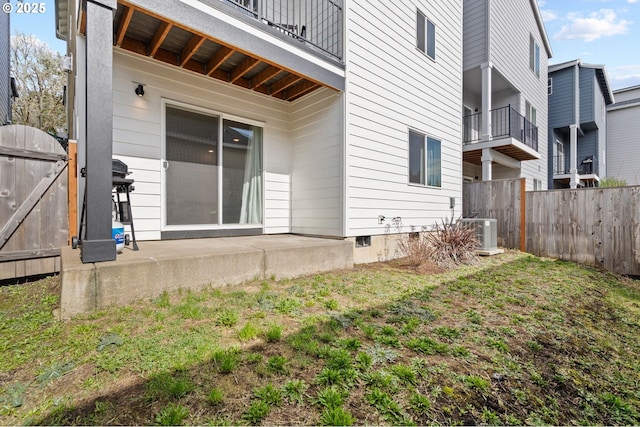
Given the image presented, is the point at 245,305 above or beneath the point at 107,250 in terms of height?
beneath

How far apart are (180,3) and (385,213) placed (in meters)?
4.20

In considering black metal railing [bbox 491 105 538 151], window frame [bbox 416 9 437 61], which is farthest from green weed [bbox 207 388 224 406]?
black metal railing [bbox 491 105 538 151]

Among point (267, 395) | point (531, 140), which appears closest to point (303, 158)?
point (267, 395)

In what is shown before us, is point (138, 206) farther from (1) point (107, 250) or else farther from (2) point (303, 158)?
(2) point (303, 158)

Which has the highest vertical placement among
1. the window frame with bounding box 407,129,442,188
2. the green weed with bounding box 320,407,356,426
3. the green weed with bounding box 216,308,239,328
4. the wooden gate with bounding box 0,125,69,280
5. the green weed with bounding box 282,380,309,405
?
the window frame with bounding box 407,129,442,188

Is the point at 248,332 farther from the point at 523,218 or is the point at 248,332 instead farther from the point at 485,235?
the point at 523,218

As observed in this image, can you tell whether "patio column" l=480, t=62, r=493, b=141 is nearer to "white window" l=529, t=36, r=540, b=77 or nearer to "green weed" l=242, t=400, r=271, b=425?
"white window" l=529, t=36, r=540, b=77

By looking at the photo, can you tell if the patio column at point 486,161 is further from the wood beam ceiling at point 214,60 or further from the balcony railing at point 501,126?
the wood beam ceiling at point 214,60

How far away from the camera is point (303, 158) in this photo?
5.39 m

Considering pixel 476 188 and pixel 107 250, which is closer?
pixel 107 250

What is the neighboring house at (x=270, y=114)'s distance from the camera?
3.77 metres

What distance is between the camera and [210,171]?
15.3 feet

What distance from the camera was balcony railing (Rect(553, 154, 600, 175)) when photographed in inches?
590

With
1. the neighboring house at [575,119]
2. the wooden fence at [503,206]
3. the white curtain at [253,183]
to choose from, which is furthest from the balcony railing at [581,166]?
the white curtain at [253,183]
